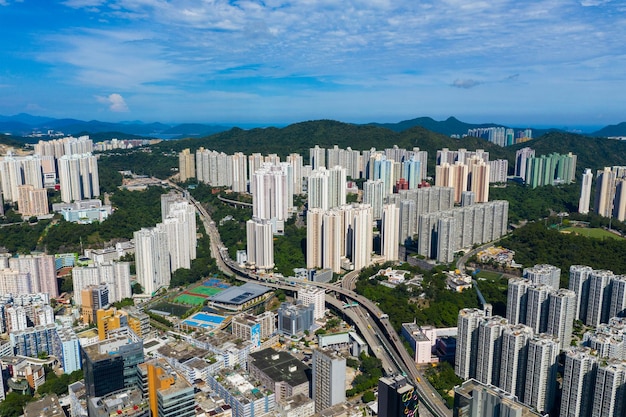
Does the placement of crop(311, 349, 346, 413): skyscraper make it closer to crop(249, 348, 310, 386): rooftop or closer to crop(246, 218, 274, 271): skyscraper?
crop(249, 348, 310, 386): rooftop

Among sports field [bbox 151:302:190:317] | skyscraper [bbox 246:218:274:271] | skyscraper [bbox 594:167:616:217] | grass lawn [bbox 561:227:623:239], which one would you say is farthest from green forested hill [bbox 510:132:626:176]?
sports field [bbox 151:302:190:317]

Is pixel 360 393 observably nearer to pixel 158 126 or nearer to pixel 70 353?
pixel 70 353

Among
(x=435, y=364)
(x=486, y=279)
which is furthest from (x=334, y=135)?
(x=435, y=364)

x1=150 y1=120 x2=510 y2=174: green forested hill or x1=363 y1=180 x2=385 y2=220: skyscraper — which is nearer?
x1=363 y1=180 x2=385 y2=220: skyscraper

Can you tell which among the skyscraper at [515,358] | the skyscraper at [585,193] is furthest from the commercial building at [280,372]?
the skyscraper at [585,193]

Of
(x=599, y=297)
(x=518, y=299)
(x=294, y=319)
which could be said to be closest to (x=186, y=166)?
(x=294, y=319)
